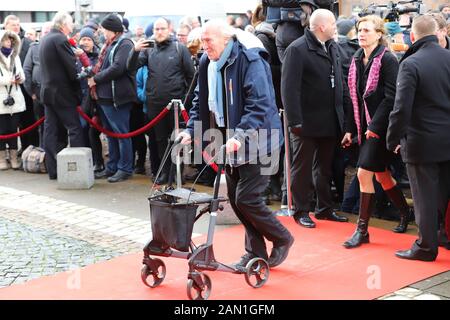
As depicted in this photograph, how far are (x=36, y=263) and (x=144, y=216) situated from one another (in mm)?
1910

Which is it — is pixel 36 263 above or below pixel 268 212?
below

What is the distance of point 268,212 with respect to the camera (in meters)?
6.41

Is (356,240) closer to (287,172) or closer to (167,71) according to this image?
(287,172)

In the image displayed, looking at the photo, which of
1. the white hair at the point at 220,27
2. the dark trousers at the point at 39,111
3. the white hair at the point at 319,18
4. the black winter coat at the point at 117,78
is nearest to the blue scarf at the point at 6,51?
the dark trousers at the point at 39,111

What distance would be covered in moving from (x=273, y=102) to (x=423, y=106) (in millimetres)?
1351

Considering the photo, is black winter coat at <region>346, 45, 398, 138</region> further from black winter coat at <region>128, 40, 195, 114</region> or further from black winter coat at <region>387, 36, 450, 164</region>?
black winter coat at <region>128, 40, 195, 114</region>

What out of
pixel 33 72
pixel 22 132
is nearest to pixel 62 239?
pixel 22 132

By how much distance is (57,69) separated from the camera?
10641mm

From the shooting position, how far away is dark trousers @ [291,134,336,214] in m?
8.11

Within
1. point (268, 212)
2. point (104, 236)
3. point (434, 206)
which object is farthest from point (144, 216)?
point (434, 206)

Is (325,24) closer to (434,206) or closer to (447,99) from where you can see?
(447,99)

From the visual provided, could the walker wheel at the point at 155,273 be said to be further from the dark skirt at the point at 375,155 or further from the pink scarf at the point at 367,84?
the pink scarf at the point at 367,84

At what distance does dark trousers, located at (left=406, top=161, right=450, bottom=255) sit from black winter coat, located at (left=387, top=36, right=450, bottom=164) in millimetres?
99
